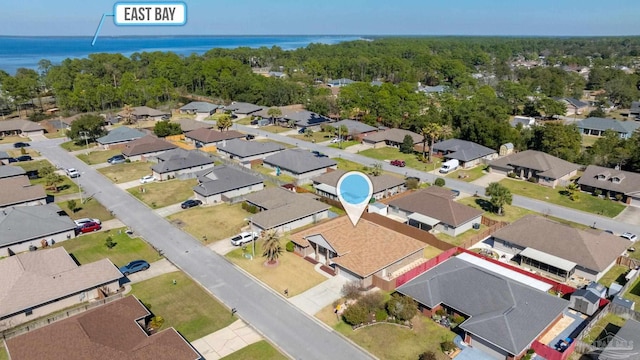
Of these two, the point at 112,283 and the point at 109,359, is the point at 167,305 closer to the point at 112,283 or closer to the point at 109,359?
the point at 112,283

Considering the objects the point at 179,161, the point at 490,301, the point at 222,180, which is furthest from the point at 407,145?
the point at 490,301

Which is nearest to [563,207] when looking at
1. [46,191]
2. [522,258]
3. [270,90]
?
[522,258]

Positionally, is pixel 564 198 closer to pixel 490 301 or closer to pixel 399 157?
pixel 399 157

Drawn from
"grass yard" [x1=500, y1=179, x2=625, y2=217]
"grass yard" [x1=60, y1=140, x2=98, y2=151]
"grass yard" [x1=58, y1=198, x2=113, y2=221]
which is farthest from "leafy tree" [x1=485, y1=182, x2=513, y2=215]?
"grass yard" [x1=60, y1=140, x2=98, y2=151]

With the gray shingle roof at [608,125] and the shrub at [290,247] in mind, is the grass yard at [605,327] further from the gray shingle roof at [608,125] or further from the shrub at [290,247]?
the gray shingle roof at [608,125]

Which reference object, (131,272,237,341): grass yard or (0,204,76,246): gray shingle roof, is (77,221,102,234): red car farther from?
(131,272,237,341): grass yard

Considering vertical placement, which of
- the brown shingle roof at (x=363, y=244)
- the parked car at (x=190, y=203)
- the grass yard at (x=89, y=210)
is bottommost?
the grass yard at (x=89, y=210)

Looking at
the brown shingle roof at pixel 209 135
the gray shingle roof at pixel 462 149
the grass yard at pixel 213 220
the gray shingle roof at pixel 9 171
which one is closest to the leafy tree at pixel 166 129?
the brown shingle roof at pixel 209 135
